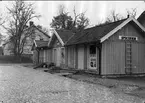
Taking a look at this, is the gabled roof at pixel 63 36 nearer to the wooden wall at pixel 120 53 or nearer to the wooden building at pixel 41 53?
the wooden building at pixel 41 53

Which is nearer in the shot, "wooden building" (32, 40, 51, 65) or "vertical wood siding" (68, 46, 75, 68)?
"vertical wood siding" (68, 46, 75, 68)

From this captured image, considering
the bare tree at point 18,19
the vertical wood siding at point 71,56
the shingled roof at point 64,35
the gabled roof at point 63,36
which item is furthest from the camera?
the bare tree at point 18,19

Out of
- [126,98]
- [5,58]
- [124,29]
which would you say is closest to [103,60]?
[124,29]

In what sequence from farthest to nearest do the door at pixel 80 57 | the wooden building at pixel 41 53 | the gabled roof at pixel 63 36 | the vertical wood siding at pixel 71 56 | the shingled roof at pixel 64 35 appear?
the wooden building at pixel 41 53 → the shingled roof at pixel 64 35 → the gabled roof at pixel 63 36 → the vertical wood siding at pixel 71 56 → the door at pixel 80 57

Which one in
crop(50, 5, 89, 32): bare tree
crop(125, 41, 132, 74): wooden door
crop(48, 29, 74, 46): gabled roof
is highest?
crop(50, 5, 89, 32): bare tree

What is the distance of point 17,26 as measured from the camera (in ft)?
160

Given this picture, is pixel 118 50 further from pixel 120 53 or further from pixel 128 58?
pixel 128 58

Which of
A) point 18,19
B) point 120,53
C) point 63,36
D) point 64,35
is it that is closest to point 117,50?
point 120,53

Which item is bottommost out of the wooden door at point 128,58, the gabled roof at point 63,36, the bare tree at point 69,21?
the wooden door at point 128,58

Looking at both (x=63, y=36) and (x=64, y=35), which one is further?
(x=64, y=35)

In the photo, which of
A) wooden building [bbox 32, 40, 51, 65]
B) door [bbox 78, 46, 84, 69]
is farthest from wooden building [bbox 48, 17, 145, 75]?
wooden building [bbox 32, 40, 51, 65]

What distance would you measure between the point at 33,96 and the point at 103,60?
8535 mm

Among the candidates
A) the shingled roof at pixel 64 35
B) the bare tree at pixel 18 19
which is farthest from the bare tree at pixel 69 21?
the shingled roof at pixel 64 35

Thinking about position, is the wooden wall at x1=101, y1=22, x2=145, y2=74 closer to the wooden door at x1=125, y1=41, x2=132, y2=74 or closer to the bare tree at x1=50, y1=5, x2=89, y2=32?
the wooden door at x1=125, y1=41, x2=132, y2=74
